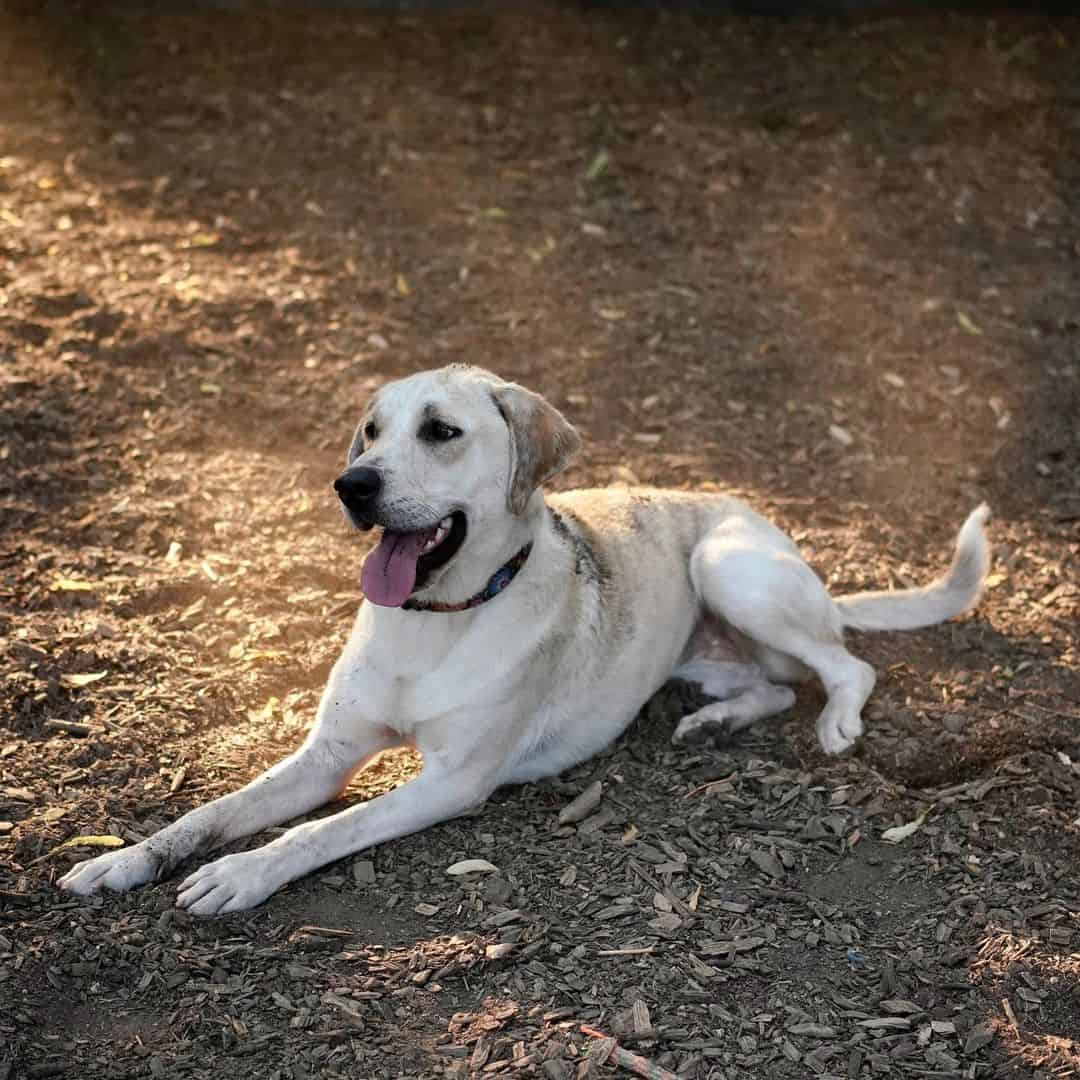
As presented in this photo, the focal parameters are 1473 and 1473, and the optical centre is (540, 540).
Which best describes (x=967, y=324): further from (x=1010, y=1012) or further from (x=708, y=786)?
(x=1010, y=1012)

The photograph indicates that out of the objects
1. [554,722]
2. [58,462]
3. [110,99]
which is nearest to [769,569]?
[554,722]

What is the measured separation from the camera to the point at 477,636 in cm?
471

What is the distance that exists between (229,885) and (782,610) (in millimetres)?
2277

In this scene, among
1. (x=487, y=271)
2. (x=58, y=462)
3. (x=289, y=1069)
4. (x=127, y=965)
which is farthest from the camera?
(x=487, y=271)

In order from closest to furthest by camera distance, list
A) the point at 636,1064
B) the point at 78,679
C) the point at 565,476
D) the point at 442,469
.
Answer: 1. the point at 636,1064
2. the point at 442,469
3. the point at 78,679
4. the point at 565,476

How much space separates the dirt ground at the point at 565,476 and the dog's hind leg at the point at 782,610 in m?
0.15

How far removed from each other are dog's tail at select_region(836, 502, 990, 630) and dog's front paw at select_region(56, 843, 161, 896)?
9.34ft

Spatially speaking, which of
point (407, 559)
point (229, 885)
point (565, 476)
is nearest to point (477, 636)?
point (407, 559)

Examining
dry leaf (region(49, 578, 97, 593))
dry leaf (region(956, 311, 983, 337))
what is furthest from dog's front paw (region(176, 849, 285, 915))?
dry leaf (region(956, 311, 983, 337))

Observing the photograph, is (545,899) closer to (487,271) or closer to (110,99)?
(487,271)

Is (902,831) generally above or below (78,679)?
below

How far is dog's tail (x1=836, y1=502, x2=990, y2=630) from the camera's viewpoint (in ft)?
19.2

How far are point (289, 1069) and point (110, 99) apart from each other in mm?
8157

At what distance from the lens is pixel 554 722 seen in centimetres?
503
